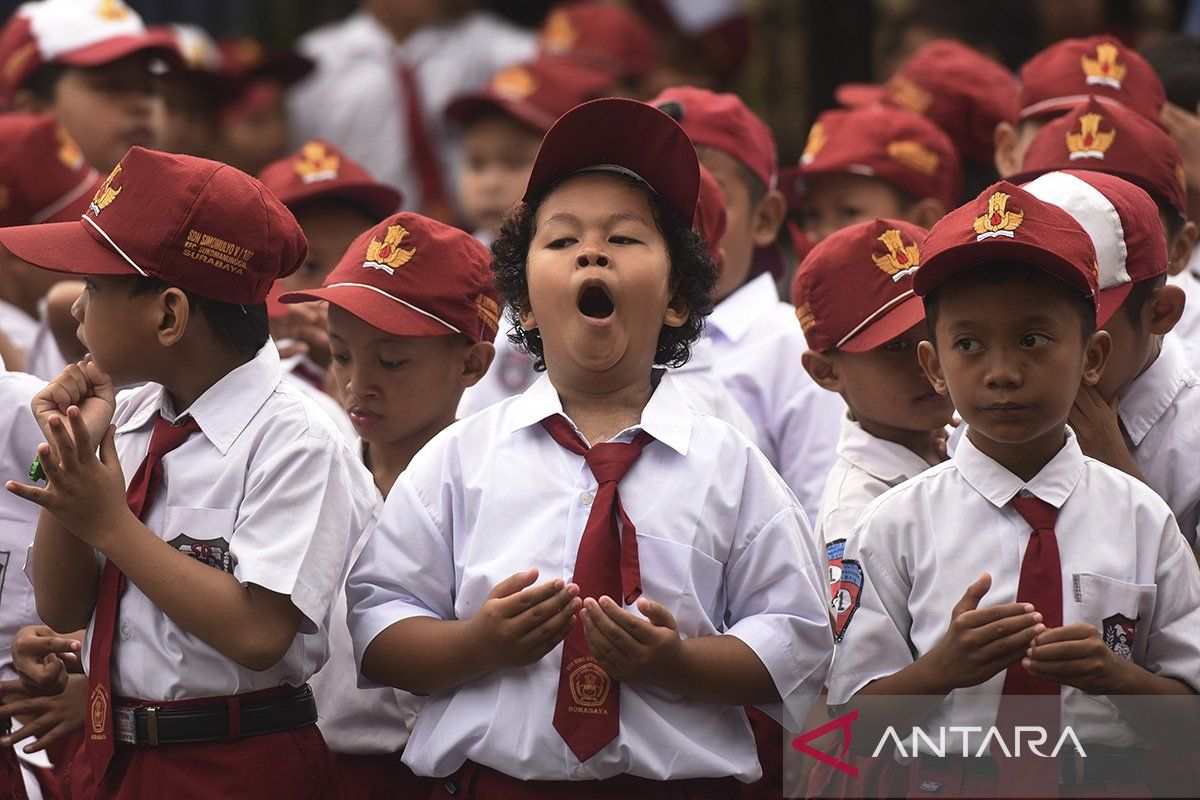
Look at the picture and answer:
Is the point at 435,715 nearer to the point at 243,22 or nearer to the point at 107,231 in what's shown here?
the point at 107,231

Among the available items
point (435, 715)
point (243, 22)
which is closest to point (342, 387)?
point (435, 715)

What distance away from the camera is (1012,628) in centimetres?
276

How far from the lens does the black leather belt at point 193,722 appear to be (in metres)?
3.09

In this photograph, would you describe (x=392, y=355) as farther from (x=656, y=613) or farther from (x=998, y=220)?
(x=998, y=220)

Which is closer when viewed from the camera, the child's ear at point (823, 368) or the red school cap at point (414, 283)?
the red school cap at point (414, 283)

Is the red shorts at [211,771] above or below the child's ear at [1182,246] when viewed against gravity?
below

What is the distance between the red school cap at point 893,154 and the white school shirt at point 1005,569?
2.32m

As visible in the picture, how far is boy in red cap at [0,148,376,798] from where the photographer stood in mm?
3014

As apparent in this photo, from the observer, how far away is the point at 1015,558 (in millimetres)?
2971

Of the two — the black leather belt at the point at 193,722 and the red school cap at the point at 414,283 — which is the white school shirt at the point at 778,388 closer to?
the red school cap at the point at 414,283

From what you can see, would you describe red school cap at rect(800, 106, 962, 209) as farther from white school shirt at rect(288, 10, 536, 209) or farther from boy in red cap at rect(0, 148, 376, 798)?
white school shirt at rect(288, 10, 536, 209)

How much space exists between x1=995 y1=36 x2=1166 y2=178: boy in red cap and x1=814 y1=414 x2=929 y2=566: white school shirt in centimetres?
161

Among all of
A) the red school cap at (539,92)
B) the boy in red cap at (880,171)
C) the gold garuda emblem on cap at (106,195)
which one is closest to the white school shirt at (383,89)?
the red school cap at (539,92)

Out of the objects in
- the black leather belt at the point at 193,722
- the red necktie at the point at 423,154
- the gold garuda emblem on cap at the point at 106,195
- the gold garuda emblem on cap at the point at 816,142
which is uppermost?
the gold garuda emblem on cap at the point at 106,195
